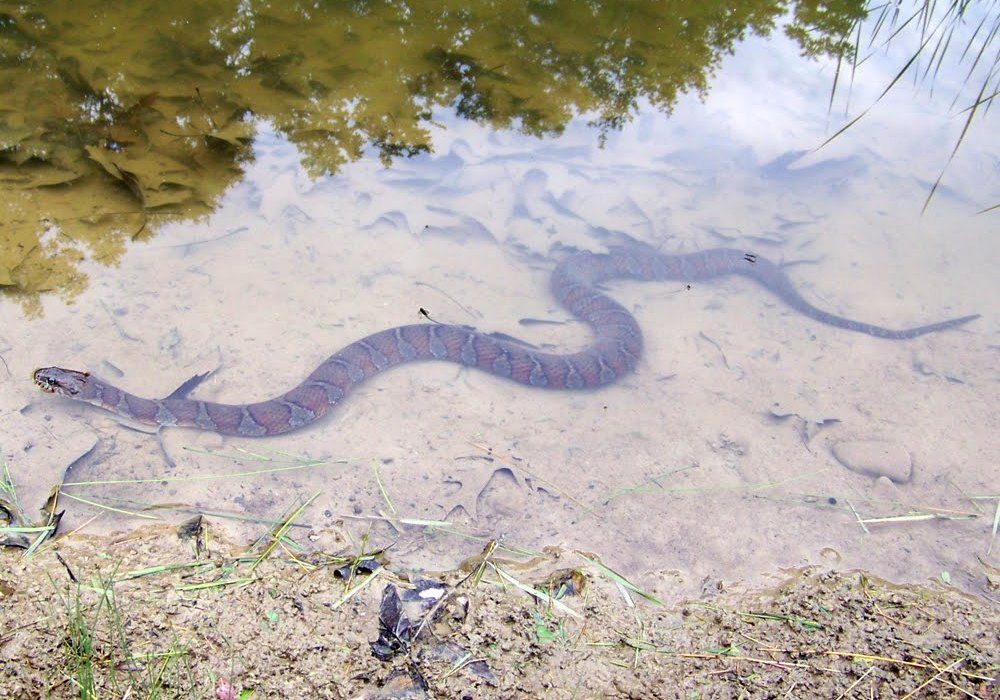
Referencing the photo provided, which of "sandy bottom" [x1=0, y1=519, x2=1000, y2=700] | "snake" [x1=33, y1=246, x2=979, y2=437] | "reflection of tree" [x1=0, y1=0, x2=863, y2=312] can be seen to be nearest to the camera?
"sandy bottom" [x1=0, y1=519, x2=1000, y2=700]

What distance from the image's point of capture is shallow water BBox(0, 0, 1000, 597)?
9.61ft

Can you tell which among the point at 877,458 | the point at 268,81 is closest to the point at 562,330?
the point at 877,458

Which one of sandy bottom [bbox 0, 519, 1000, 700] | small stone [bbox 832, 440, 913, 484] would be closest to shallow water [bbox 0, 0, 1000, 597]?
small stone [bbox 832, 440, 913, 484]

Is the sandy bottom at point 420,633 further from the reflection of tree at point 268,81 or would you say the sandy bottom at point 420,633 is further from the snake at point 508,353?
the reflection of tree at point 268,81

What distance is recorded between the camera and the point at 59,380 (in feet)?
11.2

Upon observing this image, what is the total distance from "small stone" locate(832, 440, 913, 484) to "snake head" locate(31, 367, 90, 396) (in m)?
4.05

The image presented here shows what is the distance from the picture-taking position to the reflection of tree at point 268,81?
4504 mm

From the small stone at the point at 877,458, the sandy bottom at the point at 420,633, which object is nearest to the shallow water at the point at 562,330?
the small stone at the point at 877,458

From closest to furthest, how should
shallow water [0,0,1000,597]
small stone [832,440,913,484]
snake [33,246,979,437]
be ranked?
shallow water [0,0,1000,597] < small stone [832,440,913,484] < snake [33,246,979,437]

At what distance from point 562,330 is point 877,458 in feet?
6.96

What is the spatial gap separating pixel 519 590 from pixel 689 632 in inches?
23.3

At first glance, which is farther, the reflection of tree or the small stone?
the reflection of tree

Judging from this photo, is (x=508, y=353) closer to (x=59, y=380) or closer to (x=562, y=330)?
(x=562, y=330)

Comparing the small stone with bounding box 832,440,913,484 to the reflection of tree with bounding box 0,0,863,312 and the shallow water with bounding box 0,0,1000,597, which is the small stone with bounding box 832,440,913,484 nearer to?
the shallow water with bounding box 0,0,1000,597
